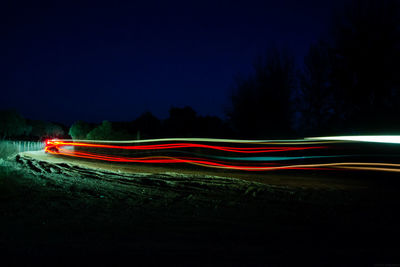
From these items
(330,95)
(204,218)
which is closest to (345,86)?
(330,95)

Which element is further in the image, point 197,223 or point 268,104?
point 268,104

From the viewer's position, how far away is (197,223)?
7148mm

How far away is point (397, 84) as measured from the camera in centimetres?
2236

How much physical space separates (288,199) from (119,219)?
4963 millimetres

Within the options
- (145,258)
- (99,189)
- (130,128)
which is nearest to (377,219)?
(145,258)

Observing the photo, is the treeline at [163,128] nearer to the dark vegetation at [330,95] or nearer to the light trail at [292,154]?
the dark vegetation at [330,95]

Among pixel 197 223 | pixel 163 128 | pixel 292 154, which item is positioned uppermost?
pixel 163 128

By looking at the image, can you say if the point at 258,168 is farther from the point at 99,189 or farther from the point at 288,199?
the point at 99,189

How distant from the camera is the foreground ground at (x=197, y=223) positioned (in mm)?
5133

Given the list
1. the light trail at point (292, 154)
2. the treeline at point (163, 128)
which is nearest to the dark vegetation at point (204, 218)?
the light trail at point (292, 154)

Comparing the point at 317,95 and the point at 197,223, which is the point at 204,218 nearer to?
the point at 197,223

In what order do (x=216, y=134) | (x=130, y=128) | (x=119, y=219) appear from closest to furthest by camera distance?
(x=119, y=219), (x=216, y=134), (x=130, y=128)

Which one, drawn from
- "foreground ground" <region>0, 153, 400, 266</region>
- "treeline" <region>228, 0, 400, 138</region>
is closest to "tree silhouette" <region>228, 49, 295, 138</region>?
"treeline" <region>228, 0, 400, 138</region>

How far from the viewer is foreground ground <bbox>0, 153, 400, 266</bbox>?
5133 millimetres
